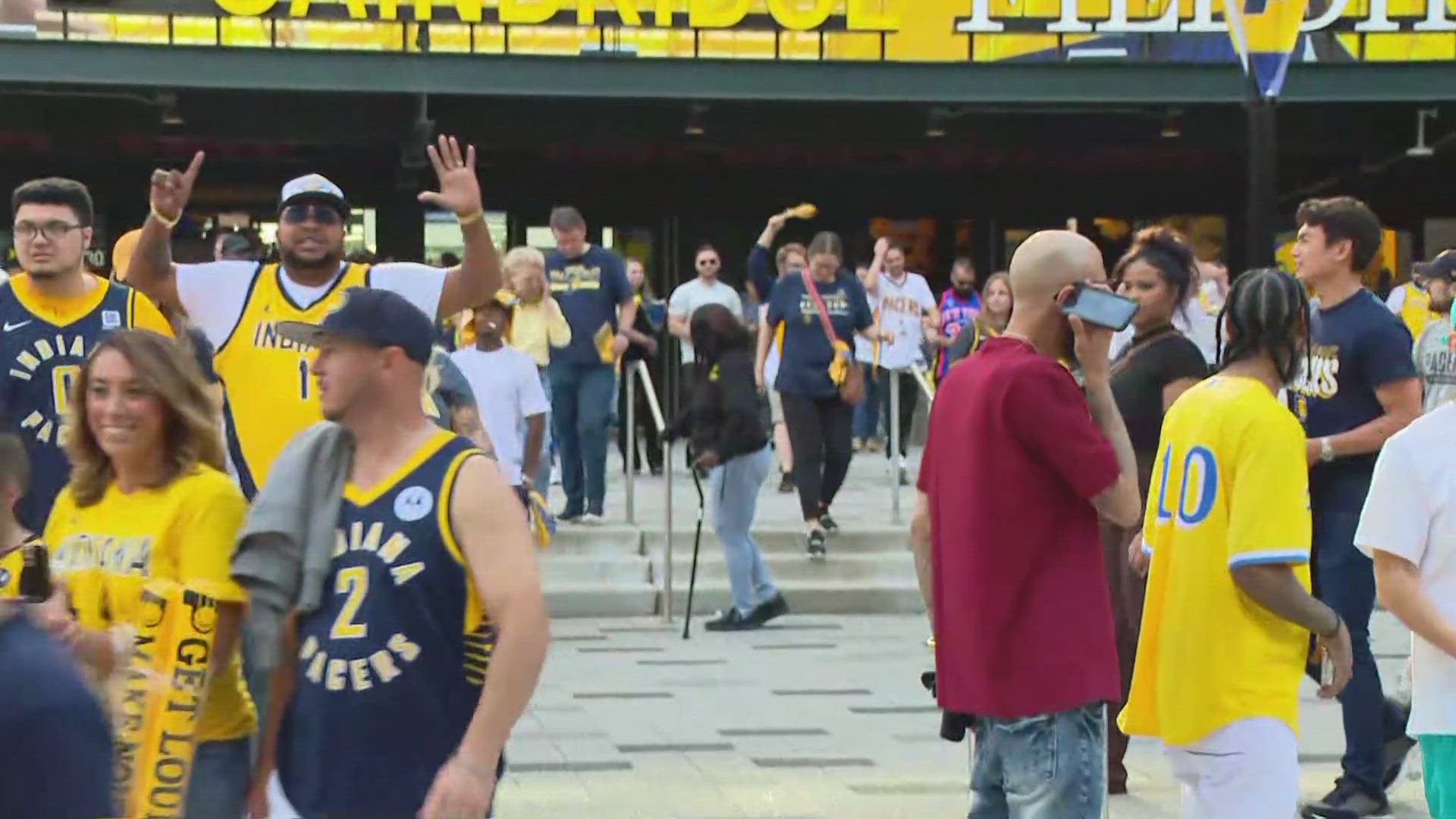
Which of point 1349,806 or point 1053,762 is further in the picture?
point 1349,806

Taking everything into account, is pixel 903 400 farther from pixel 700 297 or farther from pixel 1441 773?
pixel 1441 773

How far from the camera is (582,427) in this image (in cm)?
1416

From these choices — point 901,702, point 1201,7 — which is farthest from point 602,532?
point 1201,7

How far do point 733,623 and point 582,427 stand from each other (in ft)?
7.63

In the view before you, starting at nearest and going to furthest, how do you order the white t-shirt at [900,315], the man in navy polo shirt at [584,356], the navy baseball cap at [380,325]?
the navy baseball cap at [380,325], the man in navy polo shirt at [584,356], the white t-shirt at [900,315]

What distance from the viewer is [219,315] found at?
249 inches

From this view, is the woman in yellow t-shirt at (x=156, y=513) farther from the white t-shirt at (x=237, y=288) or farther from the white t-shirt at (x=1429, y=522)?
the white t-shirt at (x=1429, y=522)

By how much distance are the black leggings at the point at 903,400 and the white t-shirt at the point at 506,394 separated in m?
6.53

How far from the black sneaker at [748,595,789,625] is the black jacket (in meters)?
0.96

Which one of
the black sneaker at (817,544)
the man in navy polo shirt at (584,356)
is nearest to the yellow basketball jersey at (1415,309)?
the black sneaker at (817,544)

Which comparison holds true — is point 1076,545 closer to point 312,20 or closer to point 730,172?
point 312,20

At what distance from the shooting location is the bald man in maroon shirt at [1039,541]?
16.2 ft

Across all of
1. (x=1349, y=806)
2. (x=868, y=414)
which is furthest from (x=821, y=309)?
(x=1349, y=806)

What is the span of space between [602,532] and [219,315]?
7482 millimetres
